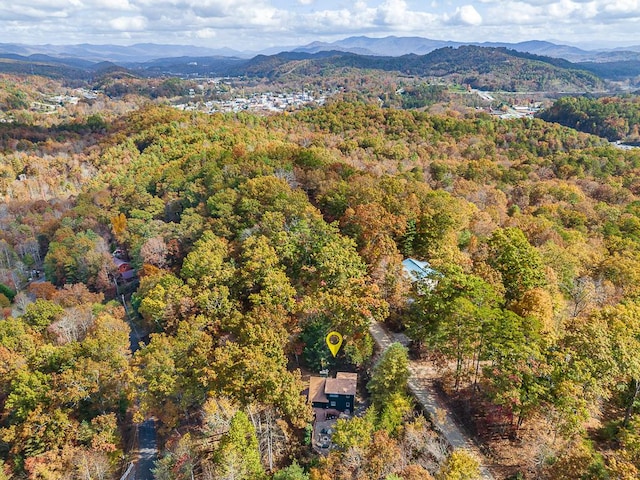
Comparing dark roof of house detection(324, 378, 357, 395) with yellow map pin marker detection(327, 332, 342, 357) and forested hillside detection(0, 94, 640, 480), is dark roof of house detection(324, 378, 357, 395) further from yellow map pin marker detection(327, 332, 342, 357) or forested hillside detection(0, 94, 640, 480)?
yellow map pin marker detection(327, 332, 342, 357)

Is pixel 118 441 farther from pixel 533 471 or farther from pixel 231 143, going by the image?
pixel 231 143

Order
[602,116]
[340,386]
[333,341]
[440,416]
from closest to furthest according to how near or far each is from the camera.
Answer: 1. [440,416]
2. [340,386]
3. [333,341]
4. [602,116]

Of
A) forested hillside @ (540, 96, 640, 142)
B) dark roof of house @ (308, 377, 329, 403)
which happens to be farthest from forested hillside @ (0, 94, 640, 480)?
forested hillside @ (540, 96, 640, 142)

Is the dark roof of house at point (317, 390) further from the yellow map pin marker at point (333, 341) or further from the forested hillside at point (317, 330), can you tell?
the yellow map pin marker at point (333, 341)

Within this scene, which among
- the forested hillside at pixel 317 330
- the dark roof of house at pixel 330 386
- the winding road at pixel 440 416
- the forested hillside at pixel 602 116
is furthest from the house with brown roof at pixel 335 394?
the forested hillside at pixel 602 116

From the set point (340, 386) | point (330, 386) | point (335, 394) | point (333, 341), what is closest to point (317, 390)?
point (330, 386)

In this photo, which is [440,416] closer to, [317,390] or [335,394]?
[335,394]

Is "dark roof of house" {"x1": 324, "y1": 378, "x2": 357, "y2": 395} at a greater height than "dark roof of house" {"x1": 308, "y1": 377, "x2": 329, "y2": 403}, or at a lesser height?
greater

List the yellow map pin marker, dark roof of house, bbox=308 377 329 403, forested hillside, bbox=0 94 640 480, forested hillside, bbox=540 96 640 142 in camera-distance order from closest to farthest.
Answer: forested hillside, bbox=0 94 640 480, dark roof of house, bbox=308 377 329 403, the yellow map pin marker, forested hillside, bbox=540 96 640 142
